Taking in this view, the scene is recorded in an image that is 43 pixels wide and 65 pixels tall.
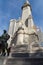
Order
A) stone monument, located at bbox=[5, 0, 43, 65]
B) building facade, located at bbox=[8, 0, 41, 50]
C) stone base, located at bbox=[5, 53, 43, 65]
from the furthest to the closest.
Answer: building facade, located at bbox=[8, 0, 41, 50] < stone monument, located at bbox=[5, 0, 43, 65] < stone base, located at bbox=[5, 53, 43, 65]

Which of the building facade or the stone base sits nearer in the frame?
the stone base

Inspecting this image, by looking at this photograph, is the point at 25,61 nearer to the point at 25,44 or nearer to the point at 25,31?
the point at 25,44

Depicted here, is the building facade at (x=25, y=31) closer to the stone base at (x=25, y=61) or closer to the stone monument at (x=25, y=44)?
the stone monument at (x=25, y=44)

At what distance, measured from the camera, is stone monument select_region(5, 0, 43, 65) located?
45.3 ft

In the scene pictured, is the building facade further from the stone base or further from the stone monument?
the stone base

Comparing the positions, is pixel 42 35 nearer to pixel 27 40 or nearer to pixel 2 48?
pixel 27 40

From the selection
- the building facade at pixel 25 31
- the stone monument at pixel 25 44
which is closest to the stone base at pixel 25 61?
the stone monument at pixel 25 44

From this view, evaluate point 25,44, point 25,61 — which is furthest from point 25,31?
point 25,61

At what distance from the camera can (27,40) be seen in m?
25.1

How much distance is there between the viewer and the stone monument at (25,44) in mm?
13821

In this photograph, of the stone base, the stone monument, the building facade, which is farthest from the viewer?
the building facade

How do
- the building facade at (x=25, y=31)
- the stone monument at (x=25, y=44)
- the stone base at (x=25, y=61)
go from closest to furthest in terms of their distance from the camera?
the stone base at (x=25, y=61), the stone monument at (x=25, y=44), the building facade at (x=25, y=31)

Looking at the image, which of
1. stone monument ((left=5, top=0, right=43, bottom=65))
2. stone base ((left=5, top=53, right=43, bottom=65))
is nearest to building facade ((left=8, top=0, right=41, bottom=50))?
stone monument ((left=5, top=0, right=43, bottom=65))

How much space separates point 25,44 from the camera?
21.0 m
